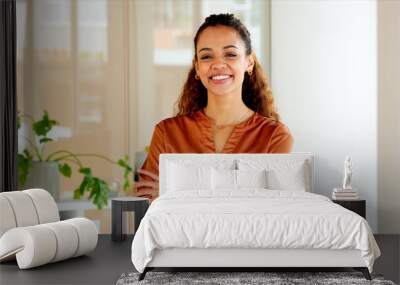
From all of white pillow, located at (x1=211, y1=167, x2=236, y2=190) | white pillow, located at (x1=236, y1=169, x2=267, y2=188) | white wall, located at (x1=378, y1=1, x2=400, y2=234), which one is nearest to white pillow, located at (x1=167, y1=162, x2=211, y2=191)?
white pillow, located at (x1=211, y1=167, x2=236, y2=190)

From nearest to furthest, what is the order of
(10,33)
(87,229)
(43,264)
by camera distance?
(43,264)
(87,229)
(10,33)

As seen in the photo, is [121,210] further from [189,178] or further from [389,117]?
[389,117]

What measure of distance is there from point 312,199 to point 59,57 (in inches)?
124

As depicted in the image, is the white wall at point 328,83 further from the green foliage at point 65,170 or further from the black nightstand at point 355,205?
the green foliage at point 65,170

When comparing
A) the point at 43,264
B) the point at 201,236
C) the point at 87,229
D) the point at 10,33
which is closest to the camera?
the point at 201,236

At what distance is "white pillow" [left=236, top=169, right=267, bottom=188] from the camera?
6.39 meters

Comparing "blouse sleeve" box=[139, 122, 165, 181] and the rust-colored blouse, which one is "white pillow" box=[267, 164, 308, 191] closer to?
the rust-colored blouse

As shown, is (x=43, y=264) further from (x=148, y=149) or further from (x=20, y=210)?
(x=148, y=149)

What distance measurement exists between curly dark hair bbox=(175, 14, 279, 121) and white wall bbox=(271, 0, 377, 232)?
0.37ft

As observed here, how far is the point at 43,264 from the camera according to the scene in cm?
545

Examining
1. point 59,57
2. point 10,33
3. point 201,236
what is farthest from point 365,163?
point 10,33

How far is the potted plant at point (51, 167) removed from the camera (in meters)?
7.22

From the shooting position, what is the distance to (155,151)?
23.7ft

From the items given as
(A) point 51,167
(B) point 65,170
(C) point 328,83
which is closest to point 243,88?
(C) point 328,83
